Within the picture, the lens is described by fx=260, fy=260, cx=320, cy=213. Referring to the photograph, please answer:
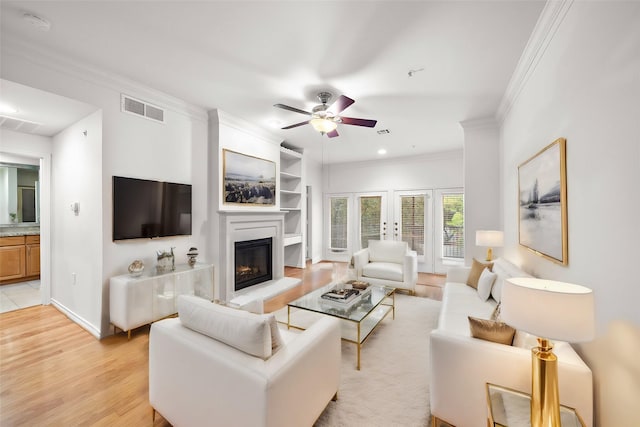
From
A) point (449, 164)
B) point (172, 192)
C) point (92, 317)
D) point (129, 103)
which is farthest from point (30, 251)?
point (449, 164)

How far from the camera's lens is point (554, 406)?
1.13 m

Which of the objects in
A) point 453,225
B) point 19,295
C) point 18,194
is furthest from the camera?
point 453,225

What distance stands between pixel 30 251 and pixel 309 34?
20.8ft

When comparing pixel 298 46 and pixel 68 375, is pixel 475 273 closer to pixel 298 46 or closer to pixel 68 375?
pixel 298 46

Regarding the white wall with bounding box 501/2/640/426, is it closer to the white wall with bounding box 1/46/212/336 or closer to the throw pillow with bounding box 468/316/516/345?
the throw pillow with bounding box 468/316/516/345

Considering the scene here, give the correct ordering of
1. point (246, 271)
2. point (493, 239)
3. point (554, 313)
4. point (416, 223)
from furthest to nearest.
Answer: point (416, 223) → point (246, 271) → point (493, 239) → point (554, 313)

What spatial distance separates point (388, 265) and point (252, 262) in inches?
97.7

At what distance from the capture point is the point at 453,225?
6027 mm

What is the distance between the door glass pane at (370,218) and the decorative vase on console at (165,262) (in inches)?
192

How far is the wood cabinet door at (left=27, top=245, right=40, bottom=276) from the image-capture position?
4.85 meters

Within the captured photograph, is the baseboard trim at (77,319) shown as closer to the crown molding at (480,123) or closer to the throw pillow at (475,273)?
the throw pillow at (475,273)

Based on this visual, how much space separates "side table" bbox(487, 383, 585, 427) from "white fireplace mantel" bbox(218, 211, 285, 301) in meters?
3.53

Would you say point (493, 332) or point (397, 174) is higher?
point (397, 174)

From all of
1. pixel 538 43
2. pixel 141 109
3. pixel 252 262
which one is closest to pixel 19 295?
pixel 252 262
